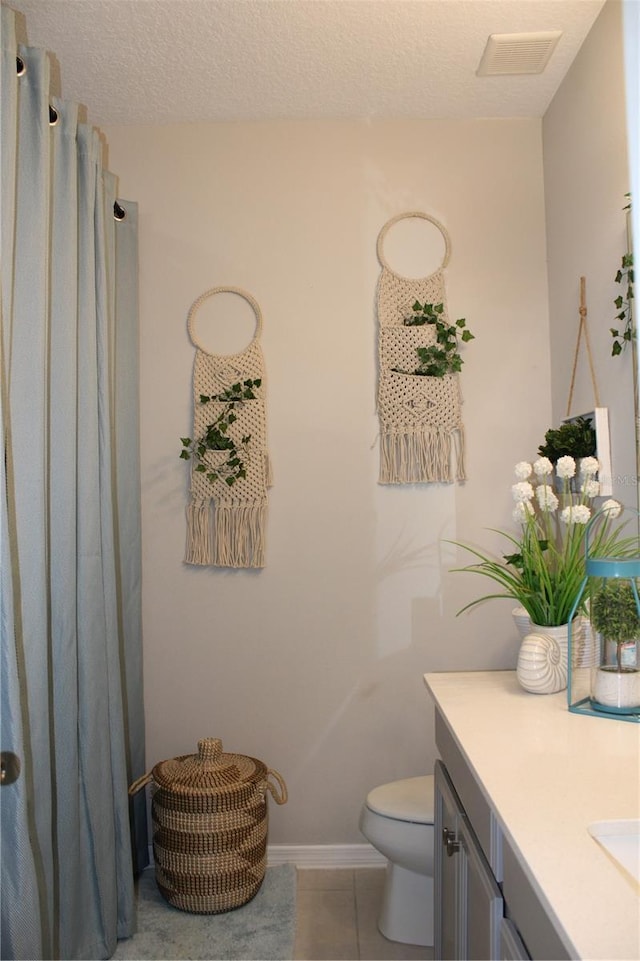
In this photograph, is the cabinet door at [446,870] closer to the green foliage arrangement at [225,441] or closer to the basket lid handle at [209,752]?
the basket lid handle at [209,752]

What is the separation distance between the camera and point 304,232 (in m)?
2.84

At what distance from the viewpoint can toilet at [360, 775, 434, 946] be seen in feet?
7.13

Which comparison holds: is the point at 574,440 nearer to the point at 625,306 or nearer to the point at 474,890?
the point at 625,306

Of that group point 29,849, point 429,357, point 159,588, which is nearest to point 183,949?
point 29,849

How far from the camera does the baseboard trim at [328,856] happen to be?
2744 mm

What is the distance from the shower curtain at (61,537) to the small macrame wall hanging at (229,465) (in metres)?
0.24

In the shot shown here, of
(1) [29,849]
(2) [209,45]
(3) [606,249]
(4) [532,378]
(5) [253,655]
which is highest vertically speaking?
(2) [209,45]

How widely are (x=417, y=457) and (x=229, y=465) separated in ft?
2.08

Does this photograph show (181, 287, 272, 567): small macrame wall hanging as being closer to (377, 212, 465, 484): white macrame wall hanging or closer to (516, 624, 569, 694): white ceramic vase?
(377, 212, 465, 484): white macrame wall hanging

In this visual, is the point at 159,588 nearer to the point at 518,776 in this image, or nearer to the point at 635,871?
the point at 518,776

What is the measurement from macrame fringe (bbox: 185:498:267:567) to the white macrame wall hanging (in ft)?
1.50

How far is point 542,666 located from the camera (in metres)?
1.80

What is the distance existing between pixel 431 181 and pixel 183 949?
8.24 ft

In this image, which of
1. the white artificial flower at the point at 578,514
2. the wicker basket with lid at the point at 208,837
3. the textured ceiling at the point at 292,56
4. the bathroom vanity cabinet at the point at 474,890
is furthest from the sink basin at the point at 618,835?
the textured ceiling at the point at 292,56
